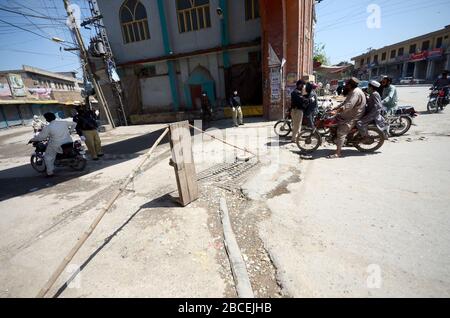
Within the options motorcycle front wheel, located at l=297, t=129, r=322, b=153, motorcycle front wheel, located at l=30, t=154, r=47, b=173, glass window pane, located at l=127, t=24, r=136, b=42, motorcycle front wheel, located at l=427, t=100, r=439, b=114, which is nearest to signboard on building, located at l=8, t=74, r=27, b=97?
glass window pane, located at l=127, t=24, r=136, b=42

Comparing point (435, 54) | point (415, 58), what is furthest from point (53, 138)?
point (415, 58)

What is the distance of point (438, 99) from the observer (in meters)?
9.66

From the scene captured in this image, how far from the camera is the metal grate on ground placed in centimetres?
476

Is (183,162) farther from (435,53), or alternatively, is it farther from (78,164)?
(435,53)

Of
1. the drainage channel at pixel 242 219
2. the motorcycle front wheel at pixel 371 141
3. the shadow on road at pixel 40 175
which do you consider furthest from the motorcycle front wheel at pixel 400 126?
the shadow on road at pixel 40 175

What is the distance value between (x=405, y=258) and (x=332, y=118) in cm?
419

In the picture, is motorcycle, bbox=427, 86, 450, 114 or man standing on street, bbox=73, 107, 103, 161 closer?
man standing on street, bbox=73, 107, 103, 161

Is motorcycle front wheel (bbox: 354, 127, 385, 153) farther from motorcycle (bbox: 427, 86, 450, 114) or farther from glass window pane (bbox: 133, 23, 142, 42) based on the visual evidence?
glass window pane (bbox: 133, 23, 142, 42)

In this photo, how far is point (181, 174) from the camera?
3830 mm

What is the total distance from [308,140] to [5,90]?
34.9 meters

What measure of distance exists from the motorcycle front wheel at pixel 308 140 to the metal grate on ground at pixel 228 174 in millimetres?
1606

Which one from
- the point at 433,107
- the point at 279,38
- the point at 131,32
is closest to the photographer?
the point at 433,107

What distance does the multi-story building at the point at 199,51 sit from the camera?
10961mm

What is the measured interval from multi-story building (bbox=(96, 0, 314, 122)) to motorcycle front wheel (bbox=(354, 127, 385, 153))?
602 centimetres
